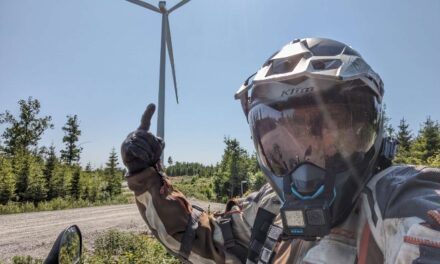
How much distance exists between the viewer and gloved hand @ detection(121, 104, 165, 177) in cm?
215

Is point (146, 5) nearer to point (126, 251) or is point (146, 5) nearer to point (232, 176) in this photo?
point (126, 251)

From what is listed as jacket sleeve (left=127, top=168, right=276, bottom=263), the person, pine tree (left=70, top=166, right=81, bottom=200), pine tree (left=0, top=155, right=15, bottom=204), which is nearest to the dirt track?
pine tree (left=0, top=155, right=15, bottom=204)

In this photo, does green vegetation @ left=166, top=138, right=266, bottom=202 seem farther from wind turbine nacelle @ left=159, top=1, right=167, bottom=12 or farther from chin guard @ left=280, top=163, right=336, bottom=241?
chin guard @ left=280, top=163, right=336, bottom=241

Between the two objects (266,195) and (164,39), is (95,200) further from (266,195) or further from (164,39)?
(266,195)

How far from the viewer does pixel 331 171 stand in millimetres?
1282

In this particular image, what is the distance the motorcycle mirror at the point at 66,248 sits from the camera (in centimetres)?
124

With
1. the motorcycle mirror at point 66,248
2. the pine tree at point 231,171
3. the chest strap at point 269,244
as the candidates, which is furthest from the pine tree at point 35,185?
the chest strap at point 269,244

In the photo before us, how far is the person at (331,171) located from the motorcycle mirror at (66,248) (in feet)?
2.62

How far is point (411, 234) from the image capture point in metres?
0.83

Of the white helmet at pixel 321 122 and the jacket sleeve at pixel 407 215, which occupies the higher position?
the white helmet at pixel 321 122

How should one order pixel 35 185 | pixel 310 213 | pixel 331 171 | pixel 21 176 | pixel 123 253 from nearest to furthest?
pixel 310 213 → pixel 331 171 → pixel 123 253 → pixel 21 176 → pixel 35 185

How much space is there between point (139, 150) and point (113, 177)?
3617cm

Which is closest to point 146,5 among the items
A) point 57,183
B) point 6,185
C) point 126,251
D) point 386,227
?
point 126,251

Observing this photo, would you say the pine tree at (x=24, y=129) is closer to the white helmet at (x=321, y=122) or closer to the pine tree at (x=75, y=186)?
the pine tree at (x=75, y=186)
